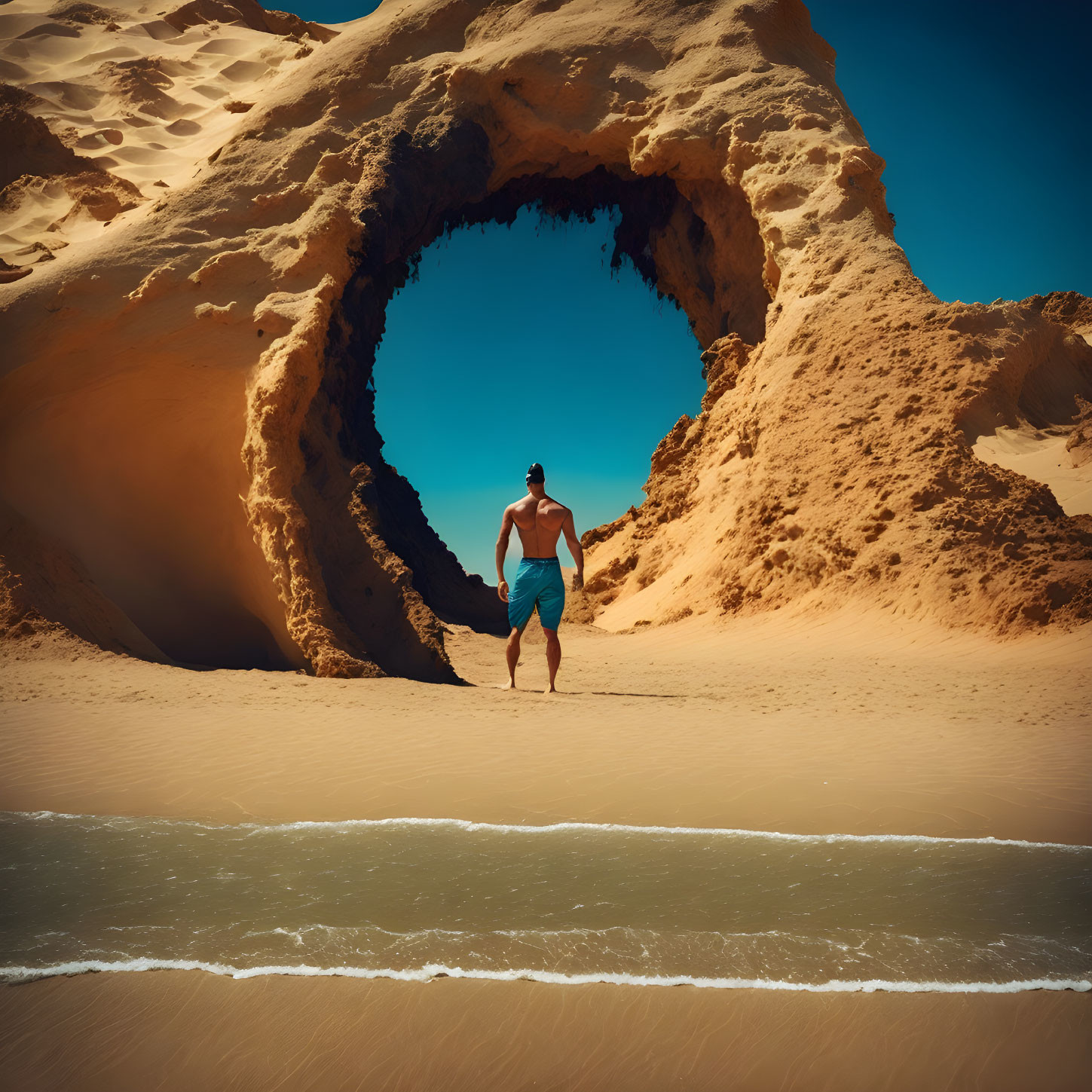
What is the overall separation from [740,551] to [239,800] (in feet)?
28.4

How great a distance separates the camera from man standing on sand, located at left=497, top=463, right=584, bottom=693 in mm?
7078

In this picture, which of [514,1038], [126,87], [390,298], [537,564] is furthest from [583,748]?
[126,87]

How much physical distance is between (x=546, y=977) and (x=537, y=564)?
4762 mm

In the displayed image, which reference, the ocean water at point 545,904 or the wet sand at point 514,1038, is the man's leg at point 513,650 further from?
the wet sand at point 514,1038

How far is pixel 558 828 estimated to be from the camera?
3.83 m

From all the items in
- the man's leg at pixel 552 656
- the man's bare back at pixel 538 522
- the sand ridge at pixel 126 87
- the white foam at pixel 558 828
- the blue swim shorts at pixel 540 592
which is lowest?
the white foam at pixel 558 828

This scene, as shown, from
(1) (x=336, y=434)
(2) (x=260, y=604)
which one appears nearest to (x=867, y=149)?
(1) (x=336, y=434)

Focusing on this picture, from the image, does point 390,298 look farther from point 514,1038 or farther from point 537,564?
point 514,1038

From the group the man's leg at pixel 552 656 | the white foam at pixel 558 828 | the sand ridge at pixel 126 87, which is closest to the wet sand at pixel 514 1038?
the white foam at pixel 558 828

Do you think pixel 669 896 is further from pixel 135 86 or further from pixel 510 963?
pixel 135 86

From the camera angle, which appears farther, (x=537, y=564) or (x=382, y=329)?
(x=382, y=329)

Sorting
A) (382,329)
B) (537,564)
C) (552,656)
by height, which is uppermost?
(382,329)

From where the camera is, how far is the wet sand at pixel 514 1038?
204cm

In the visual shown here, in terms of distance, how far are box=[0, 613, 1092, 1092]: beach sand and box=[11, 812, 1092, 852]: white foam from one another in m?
0.07
